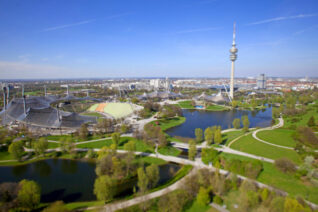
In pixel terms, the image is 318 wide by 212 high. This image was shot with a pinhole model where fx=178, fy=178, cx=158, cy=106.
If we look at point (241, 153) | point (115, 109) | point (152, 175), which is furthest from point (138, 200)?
point (115, 109)

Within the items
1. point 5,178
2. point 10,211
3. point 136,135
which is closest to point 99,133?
point 136,135

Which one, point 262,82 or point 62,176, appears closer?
point 62,176

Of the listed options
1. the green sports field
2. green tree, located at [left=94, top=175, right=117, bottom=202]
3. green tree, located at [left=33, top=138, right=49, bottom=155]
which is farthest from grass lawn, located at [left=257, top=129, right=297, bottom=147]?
green tree, located at [left=33, top=138, right=49, bottom=155]

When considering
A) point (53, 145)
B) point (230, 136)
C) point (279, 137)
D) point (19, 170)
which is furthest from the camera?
point (230, 136)

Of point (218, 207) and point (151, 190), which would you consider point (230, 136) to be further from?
point (151, 190)

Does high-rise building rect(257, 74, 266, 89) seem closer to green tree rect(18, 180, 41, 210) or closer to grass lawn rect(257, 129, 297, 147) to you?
grass lawn rect(257, 129, 297, 147)

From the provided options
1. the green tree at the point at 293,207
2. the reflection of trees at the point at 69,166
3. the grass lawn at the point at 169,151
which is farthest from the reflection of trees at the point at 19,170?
the green tree at the point at 293,207
